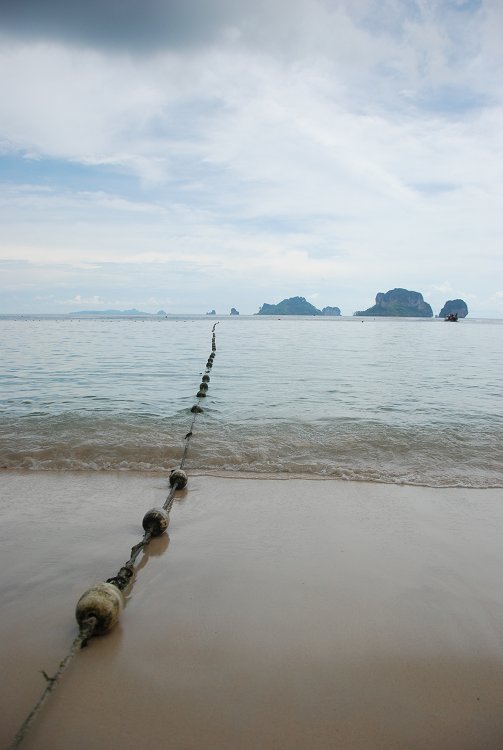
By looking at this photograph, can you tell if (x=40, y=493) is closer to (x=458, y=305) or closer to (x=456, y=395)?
(x=456, y=395)

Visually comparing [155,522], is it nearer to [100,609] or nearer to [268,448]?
[100,609]

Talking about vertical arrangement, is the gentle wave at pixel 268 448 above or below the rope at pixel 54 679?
below

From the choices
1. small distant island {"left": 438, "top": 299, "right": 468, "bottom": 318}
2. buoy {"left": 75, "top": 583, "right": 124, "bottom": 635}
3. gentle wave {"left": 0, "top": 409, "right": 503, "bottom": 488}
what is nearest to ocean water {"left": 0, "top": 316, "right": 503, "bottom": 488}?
gentle wave {"left": 0, "top": 409, "right": 503, "bottom": 488}

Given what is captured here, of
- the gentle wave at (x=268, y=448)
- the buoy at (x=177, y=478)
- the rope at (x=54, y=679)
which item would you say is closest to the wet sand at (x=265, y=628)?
the rope at (x=54, y=679)

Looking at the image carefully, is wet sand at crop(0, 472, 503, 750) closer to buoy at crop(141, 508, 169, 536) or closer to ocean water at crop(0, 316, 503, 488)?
buoy at crop(141, 508, 169, 536)

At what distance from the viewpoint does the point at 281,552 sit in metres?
3.52

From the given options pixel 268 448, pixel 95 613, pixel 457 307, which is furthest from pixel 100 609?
pixel 457 307

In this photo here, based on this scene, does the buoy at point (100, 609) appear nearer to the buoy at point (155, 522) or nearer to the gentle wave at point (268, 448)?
the buoy at point (155, 522)

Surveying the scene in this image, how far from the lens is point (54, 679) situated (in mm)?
2070

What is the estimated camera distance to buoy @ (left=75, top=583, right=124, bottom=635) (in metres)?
2.48

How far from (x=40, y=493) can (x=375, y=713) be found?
157 inches

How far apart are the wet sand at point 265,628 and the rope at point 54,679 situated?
2.9 inches

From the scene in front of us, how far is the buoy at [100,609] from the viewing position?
2.48 metres

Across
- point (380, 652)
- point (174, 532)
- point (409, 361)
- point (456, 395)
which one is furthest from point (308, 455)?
point (409, 361)
